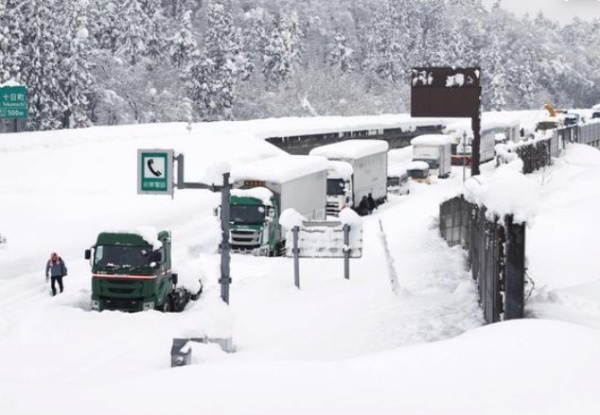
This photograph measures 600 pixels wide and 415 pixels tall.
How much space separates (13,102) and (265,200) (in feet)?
50.1

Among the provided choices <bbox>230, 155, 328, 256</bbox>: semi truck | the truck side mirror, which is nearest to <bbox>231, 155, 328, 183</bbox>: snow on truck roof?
<bbox>230, 155, 328, 256</bbox>: semi truck

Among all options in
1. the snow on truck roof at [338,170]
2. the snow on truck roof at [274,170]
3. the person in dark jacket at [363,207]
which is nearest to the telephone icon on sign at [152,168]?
Result: the snow on truck roof at [274,170]

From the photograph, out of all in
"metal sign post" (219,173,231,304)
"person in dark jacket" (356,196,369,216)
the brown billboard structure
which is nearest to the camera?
"metal sign post" (219,173,231,304)

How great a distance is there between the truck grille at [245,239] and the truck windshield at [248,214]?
0.36 m

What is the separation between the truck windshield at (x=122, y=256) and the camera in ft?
69.4

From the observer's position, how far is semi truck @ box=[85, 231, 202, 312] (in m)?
21.0

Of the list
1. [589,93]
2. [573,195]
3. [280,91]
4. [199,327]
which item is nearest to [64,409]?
[199,327]

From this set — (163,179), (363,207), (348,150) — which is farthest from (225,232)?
(363,207)

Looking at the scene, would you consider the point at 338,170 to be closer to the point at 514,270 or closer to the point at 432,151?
the point at 432,151

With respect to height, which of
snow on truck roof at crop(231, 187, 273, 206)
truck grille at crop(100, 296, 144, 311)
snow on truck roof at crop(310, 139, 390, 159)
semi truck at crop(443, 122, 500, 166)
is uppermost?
semi truck at crop(443, 122, 500, 166)

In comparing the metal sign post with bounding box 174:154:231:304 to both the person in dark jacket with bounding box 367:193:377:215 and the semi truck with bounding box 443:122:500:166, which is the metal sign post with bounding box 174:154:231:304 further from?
the semi truck with bounding box 443:122:500:166

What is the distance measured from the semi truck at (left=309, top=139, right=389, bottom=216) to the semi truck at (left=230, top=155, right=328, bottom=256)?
23.3ft

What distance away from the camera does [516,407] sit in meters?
9.20

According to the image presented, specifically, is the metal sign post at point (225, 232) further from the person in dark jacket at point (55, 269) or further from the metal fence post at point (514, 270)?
the person in dark jacket at point (55, 269)
